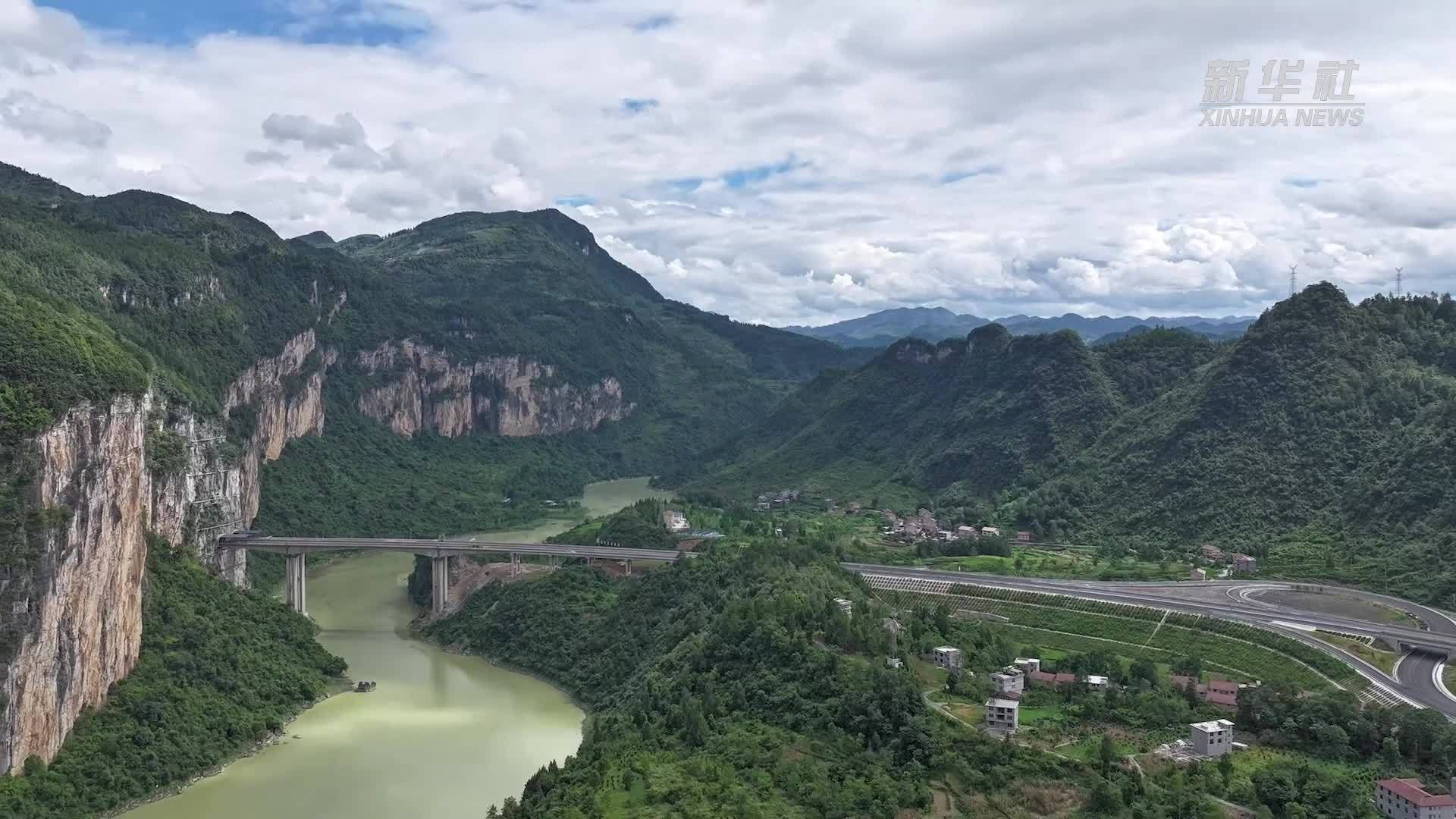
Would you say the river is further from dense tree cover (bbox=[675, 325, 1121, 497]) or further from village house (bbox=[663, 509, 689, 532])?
dense tree cover (bbox=[675, 325, 1121, 497])

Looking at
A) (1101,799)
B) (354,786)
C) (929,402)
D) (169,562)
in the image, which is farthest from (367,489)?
(1101,799)

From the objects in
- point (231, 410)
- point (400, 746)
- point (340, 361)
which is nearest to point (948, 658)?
point (400, 746)

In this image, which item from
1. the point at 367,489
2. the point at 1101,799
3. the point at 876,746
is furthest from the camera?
the point at 367,489

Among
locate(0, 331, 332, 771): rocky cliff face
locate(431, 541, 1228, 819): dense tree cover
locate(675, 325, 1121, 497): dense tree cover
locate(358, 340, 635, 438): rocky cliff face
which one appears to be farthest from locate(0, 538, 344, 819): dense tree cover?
locate(358, 340, 635, 438): rocky cliff face

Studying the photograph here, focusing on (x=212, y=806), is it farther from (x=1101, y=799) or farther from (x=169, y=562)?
(x=1101, y=799)

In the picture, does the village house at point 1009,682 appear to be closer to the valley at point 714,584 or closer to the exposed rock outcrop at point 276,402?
the valley at point 714,584
